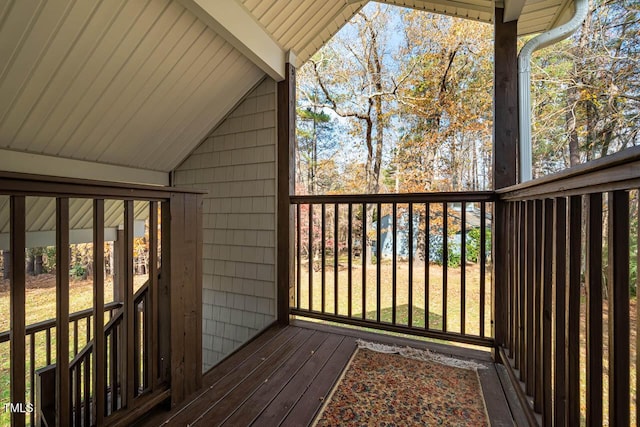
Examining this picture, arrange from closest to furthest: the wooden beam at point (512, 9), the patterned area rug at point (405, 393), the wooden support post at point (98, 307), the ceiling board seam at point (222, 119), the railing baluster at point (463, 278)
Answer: the wooden support post at point (98, 307)
the patterned area rug at point (405, 393)
the wooden beam at point (512, 9)
the railing baluster at point (463, 278)
the ceiling board seam at point (222, 119)

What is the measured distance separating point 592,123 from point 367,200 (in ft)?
14.0

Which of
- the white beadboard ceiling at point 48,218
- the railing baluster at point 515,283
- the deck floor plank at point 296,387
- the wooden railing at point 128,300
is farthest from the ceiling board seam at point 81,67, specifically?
the railing baluster at point 515,283

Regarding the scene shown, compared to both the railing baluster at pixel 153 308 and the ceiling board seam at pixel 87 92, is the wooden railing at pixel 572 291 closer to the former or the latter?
the railing baluster at pixel 153 308

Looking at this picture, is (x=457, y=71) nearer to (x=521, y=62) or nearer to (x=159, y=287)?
(x=521, y=62)

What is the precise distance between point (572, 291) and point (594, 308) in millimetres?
144

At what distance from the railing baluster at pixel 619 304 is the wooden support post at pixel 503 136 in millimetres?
1455

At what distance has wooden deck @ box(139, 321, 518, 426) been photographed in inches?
59.1

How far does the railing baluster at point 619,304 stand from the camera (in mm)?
701

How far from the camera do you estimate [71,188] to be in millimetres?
1108

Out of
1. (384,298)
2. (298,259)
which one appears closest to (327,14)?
(298,259)

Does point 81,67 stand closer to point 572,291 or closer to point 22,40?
point 22,40

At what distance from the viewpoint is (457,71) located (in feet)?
19.3

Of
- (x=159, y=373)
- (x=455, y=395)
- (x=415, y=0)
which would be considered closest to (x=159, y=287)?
(x=159, y=373)

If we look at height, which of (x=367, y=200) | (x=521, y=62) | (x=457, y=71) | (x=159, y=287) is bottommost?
(x=159, y=287)
